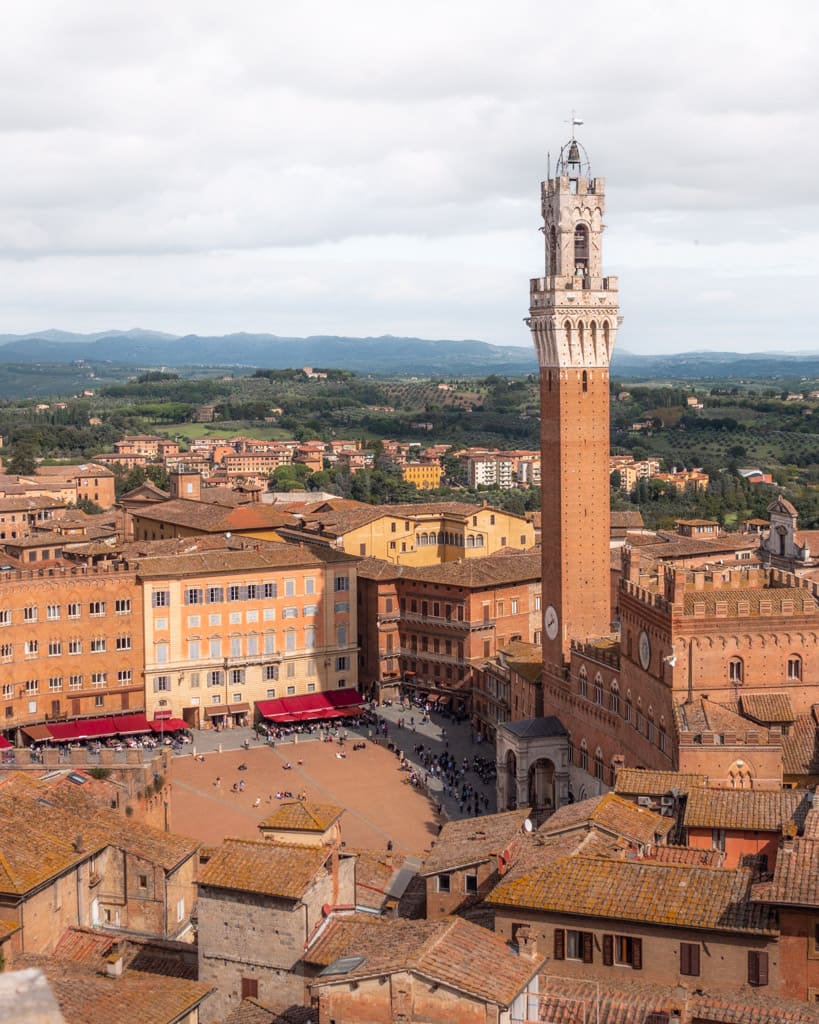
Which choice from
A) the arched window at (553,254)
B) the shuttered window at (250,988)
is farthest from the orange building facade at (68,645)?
the shuttered window at (250,988)

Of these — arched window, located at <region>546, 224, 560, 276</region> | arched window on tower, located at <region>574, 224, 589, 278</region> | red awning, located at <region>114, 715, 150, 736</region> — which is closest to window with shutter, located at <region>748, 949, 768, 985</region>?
arched window, located at <region>546, 224, 560, 276</region>

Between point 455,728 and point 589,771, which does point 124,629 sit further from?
point 589,771

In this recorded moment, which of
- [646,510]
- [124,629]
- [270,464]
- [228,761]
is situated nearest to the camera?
[228,761]

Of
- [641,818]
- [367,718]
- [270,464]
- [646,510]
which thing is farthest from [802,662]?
[270,464]

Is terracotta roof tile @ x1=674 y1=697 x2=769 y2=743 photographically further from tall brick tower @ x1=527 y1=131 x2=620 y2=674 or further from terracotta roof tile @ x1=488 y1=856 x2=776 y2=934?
terracotta roof tile @ x1=488 y1=856 x2=776 y2=934

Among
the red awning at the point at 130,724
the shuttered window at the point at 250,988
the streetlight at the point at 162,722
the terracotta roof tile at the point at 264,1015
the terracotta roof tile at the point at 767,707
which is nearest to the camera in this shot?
the terracotta roof tile at the point at 264,1015

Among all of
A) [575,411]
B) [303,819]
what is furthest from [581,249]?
[303,819]

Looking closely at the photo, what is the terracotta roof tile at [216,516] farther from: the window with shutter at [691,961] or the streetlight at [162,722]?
the window with shutter at [691,961]
